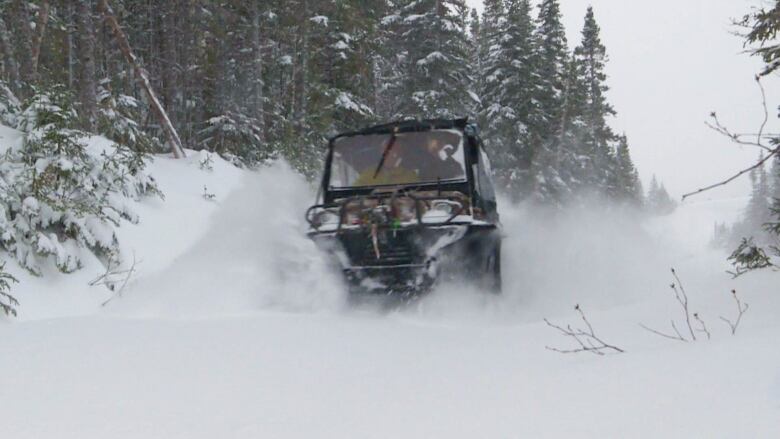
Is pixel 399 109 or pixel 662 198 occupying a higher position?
pixel 662 198

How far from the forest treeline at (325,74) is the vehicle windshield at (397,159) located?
8898mm

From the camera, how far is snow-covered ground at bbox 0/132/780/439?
2.32m

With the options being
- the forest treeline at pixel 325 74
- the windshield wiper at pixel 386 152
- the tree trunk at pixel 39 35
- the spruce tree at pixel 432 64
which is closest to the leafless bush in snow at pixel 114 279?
the windshield wiper at pixel 386 152

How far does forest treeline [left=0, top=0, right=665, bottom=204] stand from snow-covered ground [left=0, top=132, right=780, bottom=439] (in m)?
10.5

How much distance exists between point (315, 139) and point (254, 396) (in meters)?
19.5

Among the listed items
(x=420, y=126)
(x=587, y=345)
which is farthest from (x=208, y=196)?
(x=587, y=345)

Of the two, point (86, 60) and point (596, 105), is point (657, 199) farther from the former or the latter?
point (86, 60)

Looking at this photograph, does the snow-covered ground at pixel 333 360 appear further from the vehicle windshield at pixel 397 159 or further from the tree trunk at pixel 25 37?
the tree trunk at pixel 25 37

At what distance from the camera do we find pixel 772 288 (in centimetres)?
524

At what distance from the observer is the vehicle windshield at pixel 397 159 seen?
291 inches

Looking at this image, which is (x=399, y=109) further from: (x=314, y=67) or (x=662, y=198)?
(x=662, y=198)

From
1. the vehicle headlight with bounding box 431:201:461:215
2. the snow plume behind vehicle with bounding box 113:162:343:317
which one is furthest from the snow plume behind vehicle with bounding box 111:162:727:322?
the vehicle headlight with bounding box 431:201:461:215

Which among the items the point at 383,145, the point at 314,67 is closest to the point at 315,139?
the point at 314,67

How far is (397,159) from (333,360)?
4.31 m
